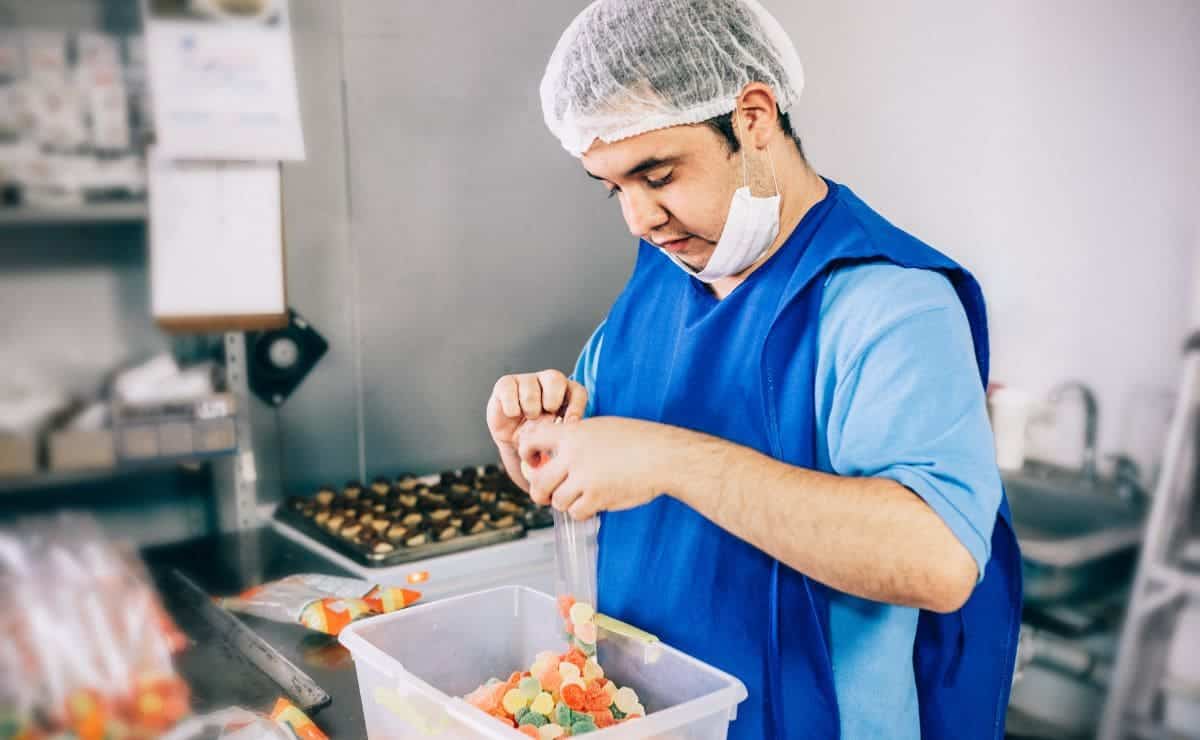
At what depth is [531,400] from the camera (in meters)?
1.14

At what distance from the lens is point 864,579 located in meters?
0.85

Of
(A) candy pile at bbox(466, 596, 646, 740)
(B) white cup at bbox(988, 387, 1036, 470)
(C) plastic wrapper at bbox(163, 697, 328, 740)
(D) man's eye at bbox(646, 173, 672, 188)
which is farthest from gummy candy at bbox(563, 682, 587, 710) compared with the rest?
(B) white cup at bbox(988, 387, 1036, 470)

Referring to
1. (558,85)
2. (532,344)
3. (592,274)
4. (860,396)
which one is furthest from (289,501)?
(860,396)

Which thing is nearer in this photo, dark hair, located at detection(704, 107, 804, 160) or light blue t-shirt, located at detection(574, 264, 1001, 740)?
light blue t-shirt, located at detection(574, 264, 1001, 740)

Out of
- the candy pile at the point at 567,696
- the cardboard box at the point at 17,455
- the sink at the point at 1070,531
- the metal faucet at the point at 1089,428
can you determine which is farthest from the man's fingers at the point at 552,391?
the metal faucet at the point at 1089,428

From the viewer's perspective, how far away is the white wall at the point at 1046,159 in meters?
1.88

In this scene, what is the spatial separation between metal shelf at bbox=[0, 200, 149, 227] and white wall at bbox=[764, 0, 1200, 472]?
1893mm

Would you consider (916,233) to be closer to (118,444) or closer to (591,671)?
(591,671)

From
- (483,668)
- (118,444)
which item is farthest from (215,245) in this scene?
(483,668)

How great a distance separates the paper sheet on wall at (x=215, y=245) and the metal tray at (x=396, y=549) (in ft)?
1.81

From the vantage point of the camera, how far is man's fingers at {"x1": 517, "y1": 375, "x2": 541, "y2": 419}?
1.14m

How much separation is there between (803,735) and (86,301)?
85 cm

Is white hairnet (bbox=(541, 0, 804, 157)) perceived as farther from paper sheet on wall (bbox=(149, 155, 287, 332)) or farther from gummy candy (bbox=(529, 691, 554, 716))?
gummy candy (bbox=(529, 691, 554, 716))

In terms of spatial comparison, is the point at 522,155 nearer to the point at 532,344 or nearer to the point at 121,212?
the point at 532,344
